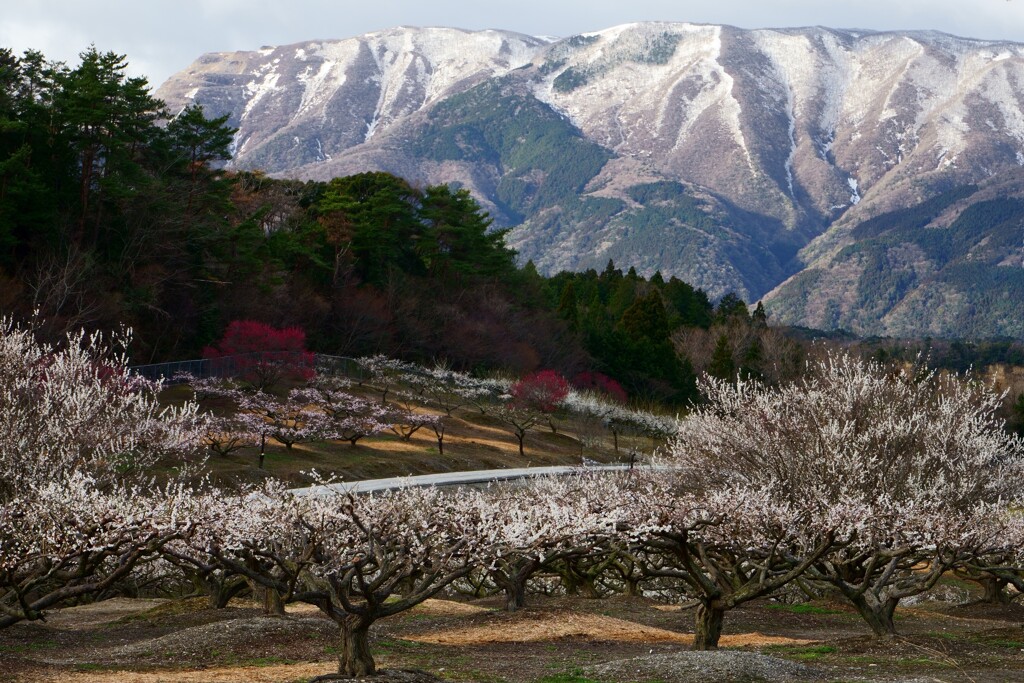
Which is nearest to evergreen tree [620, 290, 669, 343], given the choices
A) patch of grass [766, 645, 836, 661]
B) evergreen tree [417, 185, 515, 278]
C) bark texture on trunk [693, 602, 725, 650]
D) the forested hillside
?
the forested hillside

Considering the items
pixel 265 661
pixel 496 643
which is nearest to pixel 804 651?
pixel 496 643

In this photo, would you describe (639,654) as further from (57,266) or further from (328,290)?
(328,290)

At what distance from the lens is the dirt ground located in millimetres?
18531

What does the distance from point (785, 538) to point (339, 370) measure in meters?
51.7

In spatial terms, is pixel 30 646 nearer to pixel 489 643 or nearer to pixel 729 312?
pixel 489 643

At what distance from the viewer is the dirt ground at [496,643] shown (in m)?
18.5

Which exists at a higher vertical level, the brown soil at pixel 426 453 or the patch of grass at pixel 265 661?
the patch of grass at pixel 265 661

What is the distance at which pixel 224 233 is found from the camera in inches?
2532

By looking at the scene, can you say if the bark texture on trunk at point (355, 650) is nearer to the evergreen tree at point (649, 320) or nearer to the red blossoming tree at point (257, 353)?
the red blossoming tree at point (257, 353)

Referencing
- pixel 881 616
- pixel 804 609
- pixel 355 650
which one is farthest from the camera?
pixel 804 609

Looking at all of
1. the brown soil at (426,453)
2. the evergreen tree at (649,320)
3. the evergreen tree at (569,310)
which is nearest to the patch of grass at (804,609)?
the brown soil at (426,453)

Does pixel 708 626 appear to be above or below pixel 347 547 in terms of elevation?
below

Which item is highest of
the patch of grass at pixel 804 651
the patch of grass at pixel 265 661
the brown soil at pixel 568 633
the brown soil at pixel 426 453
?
the patch of grass at pixel 804 651

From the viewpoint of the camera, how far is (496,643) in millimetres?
23000
